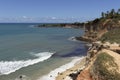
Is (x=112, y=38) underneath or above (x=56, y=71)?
above

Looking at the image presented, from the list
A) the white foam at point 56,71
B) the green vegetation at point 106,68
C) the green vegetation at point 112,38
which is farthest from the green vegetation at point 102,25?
the green vegetation at point 106,68

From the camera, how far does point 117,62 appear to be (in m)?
18.7

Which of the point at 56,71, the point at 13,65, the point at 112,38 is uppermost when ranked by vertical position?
the point at 112,38

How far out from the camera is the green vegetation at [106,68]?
17.5 m

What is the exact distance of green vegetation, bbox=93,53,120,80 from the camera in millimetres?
17547

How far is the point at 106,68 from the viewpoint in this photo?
59.0 feet

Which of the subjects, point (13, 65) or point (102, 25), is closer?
point (13, 65)

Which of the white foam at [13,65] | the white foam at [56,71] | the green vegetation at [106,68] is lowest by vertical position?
the white foam at [56,71]

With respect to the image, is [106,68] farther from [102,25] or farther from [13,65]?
[102,25]

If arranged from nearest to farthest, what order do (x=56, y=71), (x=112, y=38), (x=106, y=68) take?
1. (x=106, y=68)
2. (x=112, y=38)
3. (x=56, y=71)

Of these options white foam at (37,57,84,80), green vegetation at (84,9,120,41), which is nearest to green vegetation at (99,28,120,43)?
white foam at (37,57,84,80)

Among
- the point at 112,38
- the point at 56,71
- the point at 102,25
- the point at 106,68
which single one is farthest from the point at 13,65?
the point at 102,25

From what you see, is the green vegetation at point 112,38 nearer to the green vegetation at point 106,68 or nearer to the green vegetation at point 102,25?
the green vegetation at point 106,68

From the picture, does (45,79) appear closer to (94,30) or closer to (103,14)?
(94,30)
